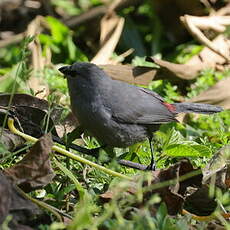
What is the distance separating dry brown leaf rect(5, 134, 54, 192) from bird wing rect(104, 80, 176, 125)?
149 centimetres

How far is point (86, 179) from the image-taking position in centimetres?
407

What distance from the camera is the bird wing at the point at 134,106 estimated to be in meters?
4.87

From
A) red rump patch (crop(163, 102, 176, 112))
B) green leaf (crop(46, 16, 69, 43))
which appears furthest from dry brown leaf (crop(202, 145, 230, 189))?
green leaf (crop(46, 16, 69, 43))

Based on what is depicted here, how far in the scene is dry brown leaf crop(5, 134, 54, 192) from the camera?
3.37 meters

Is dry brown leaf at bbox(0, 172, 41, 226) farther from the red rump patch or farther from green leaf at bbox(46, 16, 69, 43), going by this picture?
green leaf at bbox(46, 16, 69, 43)

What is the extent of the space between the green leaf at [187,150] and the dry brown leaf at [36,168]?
128 centimetres

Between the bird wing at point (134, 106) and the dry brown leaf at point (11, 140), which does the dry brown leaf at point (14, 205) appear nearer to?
the dry brown leaf at point (11, 140)

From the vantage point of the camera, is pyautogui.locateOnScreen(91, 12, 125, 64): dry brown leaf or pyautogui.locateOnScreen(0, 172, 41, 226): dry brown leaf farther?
pyautogui.locateOnScreen(91, 12, 125, 64): dry brown leaf

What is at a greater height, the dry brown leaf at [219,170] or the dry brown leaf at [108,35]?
the dry brown leaf at [219,170]

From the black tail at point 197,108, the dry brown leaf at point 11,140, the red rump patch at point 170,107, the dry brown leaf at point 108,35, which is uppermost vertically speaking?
the dry brown leaf at point 11,140

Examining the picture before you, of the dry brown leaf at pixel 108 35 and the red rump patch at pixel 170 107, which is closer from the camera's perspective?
the red rump patch at pixel 170 107

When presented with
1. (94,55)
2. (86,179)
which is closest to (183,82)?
(94,55)

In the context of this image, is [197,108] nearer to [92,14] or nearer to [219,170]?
[219,170]

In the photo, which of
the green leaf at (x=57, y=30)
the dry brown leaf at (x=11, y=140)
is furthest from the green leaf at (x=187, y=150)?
the green leaf at (x=57, y=30)
